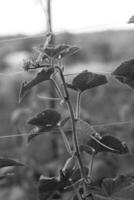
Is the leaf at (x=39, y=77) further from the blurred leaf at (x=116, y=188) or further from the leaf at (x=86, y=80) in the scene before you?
the blurred leaf at (x=116, y=188)

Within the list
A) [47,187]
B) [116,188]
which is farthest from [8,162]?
[116,188]

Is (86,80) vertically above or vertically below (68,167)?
above

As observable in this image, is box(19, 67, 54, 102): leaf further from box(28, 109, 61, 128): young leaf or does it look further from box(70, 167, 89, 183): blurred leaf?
box(70, 167, 89, 183): blurred leaf

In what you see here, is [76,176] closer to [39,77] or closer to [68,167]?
[68,167]

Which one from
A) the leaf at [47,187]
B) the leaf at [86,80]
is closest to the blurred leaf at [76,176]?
the leaf at [47,187]

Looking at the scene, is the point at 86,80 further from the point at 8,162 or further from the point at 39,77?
the point at 8,162

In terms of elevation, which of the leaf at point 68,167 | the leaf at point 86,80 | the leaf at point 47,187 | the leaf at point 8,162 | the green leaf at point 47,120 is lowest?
the leaf at point 47,187

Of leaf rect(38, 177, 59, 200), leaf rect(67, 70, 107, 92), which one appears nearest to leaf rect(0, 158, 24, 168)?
leaf rect(38, 177, 59, 200)
